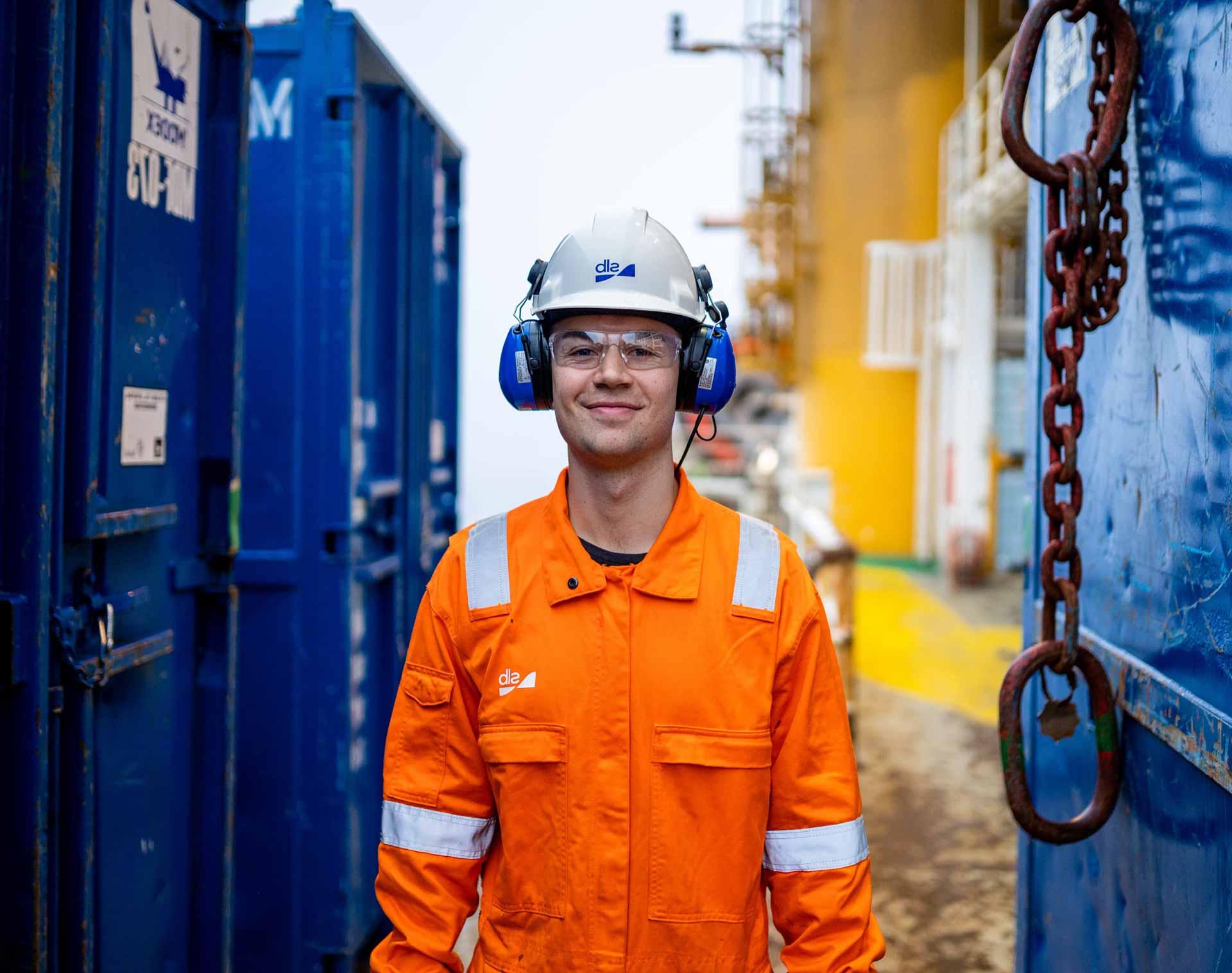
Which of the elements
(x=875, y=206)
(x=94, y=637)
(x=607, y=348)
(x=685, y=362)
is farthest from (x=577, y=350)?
(x=875, y=206)

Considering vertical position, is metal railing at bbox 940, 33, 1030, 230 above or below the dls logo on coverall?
above

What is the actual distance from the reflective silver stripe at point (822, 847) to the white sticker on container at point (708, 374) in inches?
32.9

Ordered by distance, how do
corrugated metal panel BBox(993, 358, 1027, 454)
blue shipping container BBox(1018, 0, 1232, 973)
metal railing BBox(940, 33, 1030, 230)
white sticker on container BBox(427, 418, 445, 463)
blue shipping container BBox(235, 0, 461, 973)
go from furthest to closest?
corrugated metal panel BBox(993, 358, 1027, 454)
metal railing BBox(940, 33, 1030, 230)
white sticker on container BBox(427, 418, 445, 463)
blue shipping container BBox(235, 0, 461, 973)
blue shipping container BBox(1018, 0, 1232, 973)

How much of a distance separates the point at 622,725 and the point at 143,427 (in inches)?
48.4

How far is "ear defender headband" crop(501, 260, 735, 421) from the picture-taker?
6.93 feet

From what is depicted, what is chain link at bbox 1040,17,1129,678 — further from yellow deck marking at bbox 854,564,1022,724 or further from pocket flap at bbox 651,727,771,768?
yellow deck marking at bbox 854,564,1022,724

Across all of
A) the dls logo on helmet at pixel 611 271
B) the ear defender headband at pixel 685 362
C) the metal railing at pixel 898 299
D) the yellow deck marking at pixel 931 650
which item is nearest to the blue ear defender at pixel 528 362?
the ear defender headband at pixel 685 362

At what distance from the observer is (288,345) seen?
3.48 metres

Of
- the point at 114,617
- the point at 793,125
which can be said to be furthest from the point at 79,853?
the point at 793,125

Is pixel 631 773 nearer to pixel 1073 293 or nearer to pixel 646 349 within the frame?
pixel 646 349

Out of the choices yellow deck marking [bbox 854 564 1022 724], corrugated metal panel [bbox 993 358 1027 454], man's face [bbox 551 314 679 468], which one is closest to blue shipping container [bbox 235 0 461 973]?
man's face [bbox 551 314 679 468]

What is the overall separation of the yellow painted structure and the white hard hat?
1440cm

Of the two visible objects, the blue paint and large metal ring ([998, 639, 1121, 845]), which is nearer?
the blue paint

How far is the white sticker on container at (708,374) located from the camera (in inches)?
83.3
